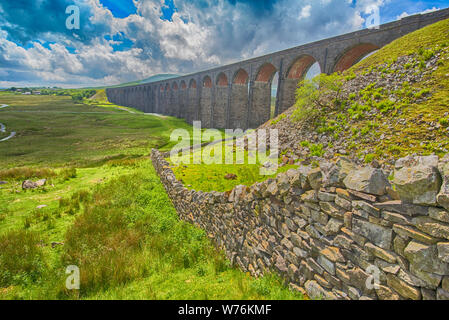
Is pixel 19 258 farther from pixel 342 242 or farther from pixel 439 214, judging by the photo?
pixel 439 214

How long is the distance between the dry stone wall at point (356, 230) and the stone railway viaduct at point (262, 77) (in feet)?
74.2

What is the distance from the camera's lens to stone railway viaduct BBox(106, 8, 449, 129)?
65.3 feet

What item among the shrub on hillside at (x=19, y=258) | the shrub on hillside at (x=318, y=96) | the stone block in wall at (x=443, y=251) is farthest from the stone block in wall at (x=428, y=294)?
the shrub on hillside at (x=318, y=96)

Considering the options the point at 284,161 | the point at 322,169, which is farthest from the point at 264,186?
the point at 284,161

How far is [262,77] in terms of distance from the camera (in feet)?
116

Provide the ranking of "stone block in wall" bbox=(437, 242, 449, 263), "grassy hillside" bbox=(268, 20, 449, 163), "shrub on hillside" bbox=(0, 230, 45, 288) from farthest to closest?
"grassy hillside" bbox=(268, 20, 449, 163)
"shrub on hillside" bbox=(0, 230, 45, 288)
"stone block in wall" bbox=(437, 242, 449, 263)

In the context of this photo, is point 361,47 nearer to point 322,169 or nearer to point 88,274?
point 322,169

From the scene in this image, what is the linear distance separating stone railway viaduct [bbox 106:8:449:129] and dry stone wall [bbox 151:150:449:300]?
74.2 feet

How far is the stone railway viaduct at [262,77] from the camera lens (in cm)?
1991

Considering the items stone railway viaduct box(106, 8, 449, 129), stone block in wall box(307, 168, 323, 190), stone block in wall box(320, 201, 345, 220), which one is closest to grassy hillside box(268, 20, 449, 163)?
stone railway viaduct box(106, 8, 449, 129)

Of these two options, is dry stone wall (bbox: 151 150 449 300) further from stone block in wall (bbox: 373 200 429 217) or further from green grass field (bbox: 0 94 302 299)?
green grass field (bbox: 0 94 302 299)

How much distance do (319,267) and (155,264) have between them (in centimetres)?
358

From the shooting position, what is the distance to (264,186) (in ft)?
14.2

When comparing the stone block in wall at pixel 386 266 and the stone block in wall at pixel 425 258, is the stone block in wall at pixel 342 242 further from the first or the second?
the stone block in wall at pixel 425 258
